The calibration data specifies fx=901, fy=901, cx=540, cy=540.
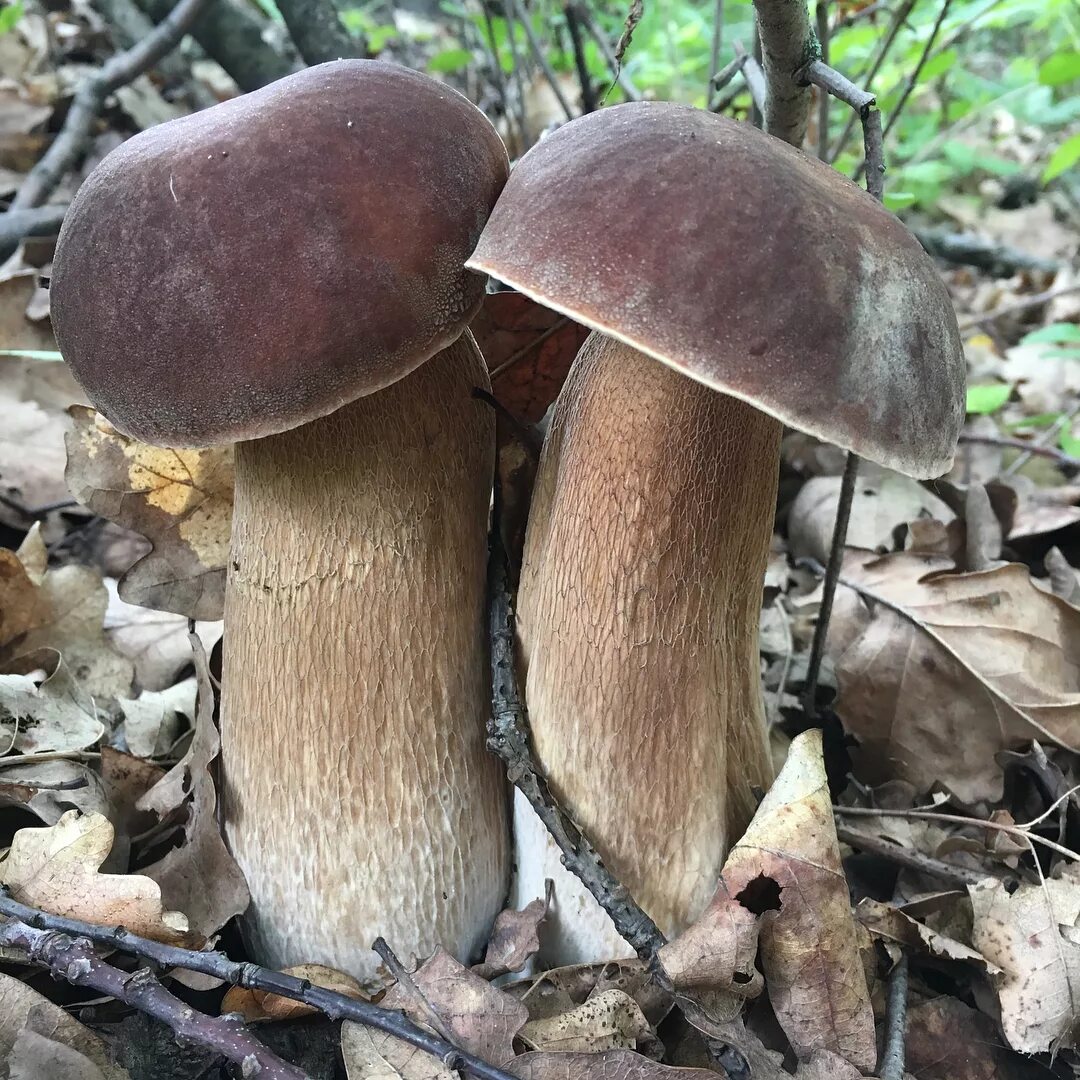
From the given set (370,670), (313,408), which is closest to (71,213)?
(313,408)

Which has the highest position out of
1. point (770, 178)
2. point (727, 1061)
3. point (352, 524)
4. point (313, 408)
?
point (770, 178)

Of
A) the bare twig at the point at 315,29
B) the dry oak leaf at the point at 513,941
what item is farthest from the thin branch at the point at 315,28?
the dry oak leaf at the point at 513,941

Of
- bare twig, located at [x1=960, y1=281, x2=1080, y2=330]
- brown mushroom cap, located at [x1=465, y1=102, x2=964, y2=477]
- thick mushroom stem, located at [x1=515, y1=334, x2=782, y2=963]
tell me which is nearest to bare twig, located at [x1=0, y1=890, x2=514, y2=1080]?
thick mushroom stem, located at [x1=515, y1=334, x2=782, y2=963]

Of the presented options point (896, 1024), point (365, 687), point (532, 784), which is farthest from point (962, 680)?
point (365, 687)

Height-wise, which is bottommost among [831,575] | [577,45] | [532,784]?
[532,784]

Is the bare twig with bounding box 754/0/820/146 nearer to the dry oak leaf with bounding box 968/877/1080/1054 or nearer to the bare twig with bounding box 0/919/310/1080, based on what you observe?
the dry oak leaf with bounding box 968/877/1080/1054

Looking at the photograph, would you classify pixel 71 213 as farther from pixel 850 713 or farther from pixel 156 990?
pixel 850 713

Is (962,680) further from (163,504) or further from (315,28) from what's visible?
(315,28)
